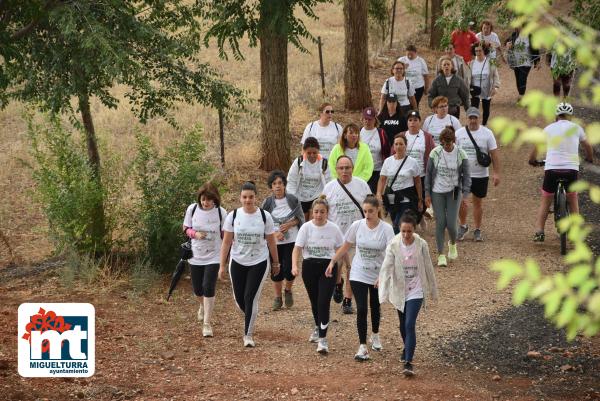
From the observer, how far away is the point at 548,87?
956 inches

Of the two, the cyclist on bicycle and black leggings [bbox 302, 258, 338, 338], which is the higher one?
the cyclist on bicycle

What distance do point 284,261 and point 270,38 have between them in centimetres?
603

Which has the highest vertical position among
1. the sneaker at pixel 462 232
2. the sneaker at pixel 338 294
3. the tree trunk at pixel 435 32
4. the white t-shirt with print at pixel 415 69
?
the tree trunk at pixel 435 32

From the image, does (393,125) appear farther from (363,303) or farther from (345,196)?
(363,303)

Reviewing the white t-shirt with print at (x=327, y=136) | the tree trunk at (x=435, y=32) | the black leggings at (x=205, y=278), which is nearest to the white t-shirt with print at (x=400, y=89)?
the white t-shirt with print at (x=327, y=136)

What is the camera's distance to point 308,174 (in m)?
12.3

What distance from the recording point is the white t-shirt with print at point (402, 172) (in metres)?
12.7

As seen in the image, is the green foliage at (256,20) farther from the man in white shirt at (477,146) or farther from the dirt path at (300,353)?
the dirt path at (300,353)

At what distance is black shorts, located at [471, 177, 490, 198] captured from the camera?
45.5 feet

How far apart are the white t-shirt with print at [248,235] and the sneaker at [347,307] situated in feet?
5.60

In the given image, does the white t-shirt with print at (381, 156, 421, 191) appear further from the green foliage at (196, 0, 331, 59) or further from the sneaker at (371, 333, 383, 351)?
the green foliage at (196, 0, 331, 59)

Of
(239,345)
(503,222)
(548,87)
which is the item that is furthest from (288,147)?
(548,87)

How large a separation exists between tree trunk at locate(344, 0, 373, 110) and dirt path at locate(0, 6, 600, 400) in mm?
9220

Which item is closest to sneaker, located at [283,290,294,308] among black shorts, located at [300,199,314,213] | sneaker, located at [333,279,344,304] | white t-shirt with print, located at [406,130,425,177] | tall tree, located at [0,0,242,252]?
sneaker, located at [333,279,344,304]
